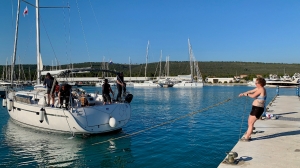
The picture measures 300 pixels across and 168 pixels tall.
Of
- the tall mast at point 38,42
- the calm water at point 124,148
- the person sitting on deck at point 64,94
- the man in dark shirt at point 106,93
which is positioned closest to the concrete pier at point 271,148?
the calm water at point 124,148

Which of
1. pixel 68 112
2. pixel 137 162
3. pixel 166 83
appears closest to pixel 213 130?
pixel 137 162

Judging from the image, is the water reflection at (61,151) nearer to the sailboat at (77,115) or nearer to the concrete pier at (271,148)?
the sailboat at (77,115)

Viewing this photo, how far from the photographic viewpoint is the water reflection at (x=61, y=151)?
1052 cm

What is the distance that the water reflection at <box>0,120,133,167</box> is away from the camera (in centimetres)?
1052

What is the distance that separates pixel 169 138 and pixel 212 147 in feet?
8.97

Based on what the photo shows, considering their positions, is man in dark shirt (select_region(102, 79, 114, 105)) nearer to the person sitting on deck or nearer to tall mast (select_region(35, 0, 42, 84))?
the person sitting on deck

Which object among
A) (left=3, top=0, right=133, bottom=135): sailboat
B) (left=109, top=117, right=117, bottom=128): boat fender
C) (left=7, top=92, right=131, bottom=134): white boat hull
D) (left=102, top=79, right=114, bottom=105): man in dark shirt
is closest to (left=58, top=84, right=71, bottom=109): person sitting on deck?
(left=3, top=0, right=133, bottom=135): sailboat

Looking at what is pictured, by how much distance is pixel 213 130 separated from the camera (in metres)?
16.5

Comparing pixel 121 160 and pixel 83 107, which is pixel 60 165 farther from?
pixel 83 107

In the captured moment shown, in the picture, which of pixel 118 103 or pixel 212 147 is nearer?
pixel 212 147

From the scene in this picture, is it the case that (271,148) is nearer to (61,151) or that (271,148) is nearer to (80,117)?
(61,151)

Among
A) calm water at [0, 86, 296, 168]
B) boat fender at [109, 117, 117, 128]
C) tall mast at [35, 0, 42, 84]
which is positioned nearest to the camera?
calm water at [0, 86, 296, 168]

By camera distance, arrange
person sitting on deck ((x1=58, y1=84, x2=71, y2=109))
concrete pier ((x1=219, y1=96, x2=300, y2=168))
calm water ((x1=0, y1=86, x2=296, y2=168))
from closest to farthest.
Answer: concrete pier ((x1=219, y1=96, x2=300, y2=168)) < calm water ((x1=0, y1=86, x2=296, y2=168)) < person sitting on deck ((x1=58, y1=84, x2=71, y2=109))

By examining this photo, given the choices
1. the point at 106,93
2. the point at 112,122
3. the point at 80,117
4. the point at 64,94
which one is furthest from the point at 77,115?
the point at 106,93
